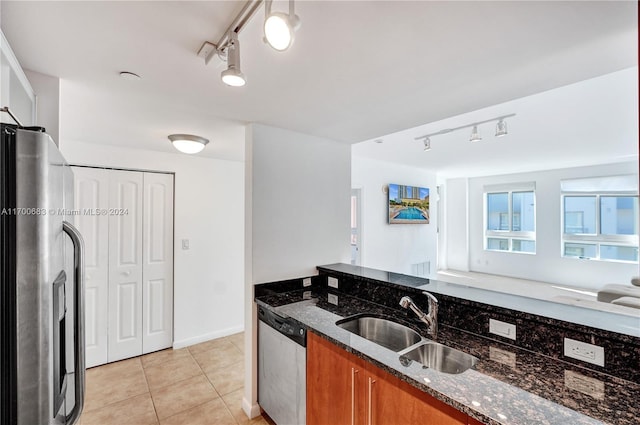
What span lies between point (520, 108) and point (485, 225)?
203 inches

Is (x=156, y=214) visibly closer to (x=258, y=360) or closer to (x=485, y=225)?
(x=258, y=360)

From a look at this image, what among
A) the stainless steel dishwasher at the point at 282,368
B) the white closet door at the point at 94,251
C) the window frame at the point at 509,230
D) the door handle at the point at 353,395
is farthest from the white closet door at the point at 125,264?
the window frame at the point at 509,230

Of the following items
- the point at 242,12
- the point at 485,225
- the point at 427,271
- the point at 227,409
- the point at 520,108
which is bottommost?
the point at 227,409

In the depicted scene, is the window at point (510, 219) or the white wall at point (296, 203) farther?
the window at point (510, 219)

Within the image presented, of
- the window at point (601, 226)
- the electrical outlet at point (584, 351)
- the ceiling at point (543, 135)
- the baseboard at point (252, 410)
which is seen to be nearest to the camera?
the electrical outlet at point (584, 351)

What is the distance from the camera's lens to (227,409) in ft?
7.54

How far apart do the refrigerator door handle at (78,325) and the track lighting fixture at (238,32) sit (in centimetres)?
84

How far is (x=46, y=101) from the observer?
1528mm

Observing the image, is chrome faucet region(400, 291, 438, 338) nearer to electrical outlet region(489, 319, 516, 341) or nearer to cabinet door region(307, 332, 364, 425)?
electrical outlet region(489, 319, 516, 341)

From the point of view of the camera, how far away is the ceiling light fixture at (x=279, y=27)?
86 centimetres

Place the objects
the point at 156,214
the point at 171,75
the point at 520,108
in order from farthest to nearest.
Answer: the point at 156,214 < the point at 520,108 < the point at 171,75

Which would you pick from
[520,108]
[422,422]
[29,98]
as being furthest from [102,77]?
[520,108]

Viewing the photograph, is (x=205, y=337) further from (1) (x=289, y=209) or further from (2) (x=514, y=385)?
(2) (x=514, y=385)

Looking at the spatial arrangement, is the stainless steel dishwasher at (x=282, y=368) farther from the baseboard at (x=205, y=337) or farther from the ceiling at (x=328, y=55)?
the baseboard at (x=205, y=337)
